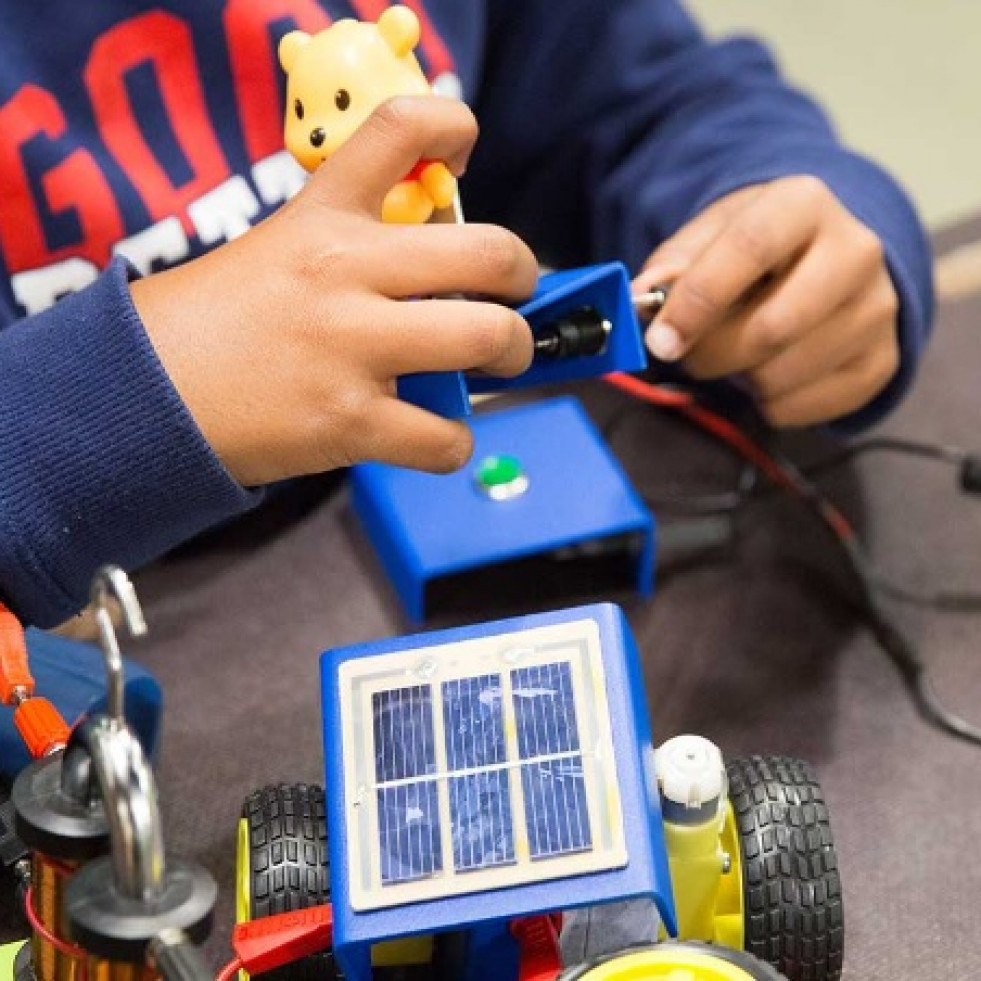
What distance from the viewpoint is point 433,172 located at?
→ 18.1 inches

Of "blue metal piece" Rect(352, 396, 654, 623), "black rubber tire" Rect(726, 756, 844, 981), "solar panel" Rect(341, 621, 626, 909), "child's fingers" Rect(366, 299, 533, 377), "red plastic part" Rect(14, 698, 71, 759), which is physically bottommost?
"blue metal piece" Rect(352, 396, 654, 623)

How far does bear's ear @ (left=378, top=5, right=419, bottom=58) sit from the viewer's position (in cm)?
45

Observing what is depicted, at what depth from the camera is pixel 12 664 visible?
38 centimetres

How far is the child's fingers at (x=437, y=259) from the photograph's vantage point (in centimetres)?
44

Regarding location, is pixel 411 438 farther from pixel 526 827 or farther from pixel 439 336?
pixel 526 827

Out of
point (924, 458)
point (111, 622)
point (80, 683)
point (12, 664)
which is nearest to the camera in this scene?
point (111, 622)

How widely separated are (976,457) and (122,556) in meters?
0.42

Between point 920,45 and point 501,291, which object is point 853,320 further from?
point 920,45

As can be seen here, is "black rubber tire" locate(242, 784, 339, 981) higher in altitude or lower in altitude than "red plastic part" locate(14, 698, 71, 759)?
lower

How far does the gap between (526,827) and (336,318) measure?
0.18 m

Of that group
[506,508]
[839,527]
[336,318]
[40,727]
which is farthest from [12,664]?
[839,527]

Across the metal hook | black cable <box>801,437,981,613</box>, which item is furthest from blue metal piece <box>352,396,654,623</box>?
the metal hook

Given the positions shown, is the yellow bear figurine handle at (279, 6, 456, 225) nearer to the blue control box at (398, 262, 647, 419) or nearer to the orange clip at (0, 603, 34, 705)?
the blue control box at (398, 262, 647, 419)

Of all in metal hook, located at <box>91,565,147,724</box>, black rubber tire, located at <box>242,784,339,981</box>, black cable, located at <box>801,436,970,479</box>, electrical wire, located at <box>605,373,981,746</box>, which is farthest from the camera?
black cable, located at <box>801,436,970,479</box>
